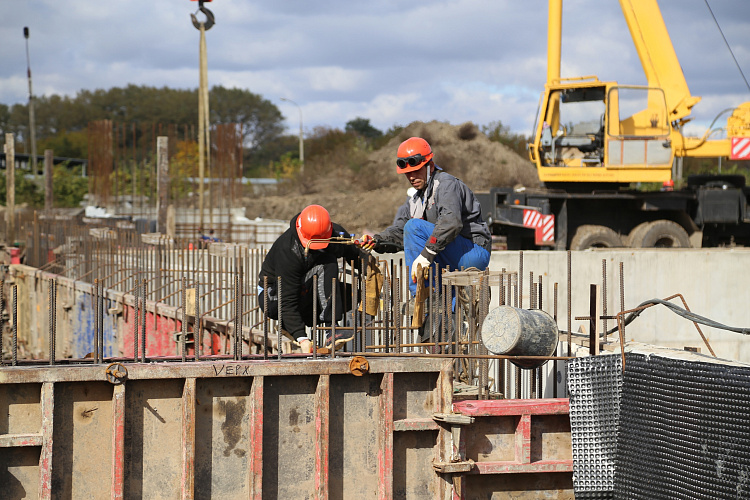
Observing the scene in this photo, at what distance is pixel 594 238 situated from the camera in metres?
14.9

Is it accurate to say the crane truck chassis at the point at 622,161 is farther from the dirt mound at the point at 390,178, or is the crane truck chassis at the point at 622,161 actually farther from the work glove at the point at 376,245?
the dirt mound at the point at 390,178

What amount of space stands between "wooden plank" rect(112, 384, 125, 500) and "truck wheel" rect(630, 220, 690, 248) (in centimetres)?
1264

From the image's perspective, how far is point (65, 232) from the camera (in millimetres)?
16688

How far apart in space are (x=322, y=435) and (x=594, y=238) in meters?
11.2

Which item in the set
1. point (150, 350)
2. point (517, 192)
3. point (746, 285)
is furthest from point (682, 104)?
point (150, 350)

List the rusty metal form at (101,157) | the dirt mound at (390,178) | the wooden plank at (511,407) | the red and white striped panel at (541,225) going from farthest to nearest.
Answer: the rusty metal form at (101,157), the dirt mound at (390,178), the red and white striped panel at (541,225), the wooden plank at (511,407)

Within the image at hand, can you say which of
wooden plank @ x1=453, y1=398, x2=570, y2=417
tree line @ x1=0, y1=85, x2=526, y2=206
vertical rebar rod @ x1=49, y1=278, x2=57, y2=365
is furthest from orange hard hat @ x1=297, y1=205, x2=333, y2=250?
tree line @ x1=0, y1=85, x2=526, y2=206

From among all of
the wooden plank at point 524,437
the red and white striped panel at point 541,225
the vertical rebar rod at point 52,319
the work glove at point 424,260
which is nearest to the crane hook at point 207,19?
the red and white striped panel at point 541,225

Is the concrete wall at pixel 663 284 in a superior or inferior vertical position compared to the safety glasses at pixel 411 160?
inferior

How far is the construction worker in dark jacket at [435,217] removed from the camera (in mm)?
6184

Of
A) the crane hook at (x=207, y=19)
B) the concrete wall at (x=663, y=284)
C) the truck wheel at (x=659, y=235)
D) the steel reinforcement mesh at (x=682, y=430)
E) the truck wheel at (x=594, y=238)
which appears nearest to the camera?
the steel reinforcement mesh at (x=682, y=430)

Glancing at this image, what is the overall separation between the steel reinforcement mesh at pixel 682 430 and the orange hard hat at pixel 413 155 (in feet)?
8.22

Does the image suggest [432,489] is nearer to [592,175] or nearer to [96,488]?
[96,488]

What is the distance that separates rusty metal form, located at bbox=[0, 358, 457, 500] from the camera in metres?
4.36
